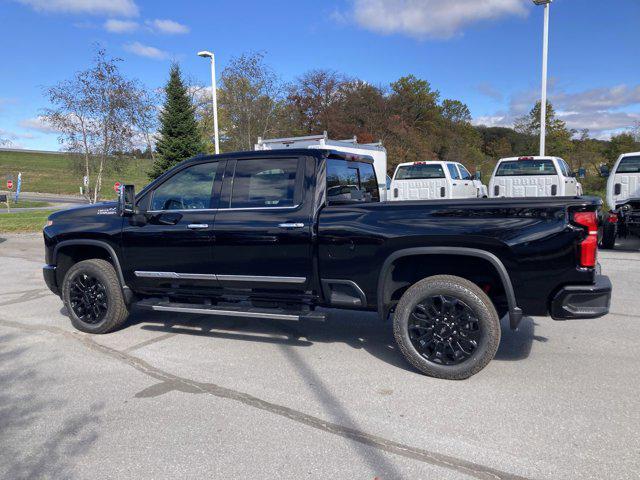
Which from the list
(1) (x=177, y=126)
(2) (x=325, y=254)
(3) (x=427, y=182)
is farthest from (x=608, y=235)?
(1) (x=177, y=126)

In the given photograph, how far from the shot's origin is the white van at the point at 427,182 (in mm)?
14875

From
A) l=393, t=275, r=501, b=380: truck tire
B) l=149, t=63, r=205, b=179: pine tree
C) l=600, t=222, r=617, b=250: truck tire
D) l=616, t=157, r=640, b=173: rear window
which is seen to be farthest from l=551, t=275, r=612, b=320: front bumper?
l=149, t=63, r=205, b=179: pine tree

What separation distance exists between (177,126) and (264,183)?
25.8 meters

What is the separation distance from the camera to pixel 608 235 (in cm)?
1089

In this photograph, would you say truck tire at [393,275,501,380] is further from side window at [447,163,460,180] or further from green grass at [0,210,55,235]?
green grass at [0,210,55,235]

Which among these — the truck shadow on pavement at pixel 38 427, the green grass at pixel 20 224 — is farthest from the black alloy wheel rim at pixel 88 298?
the green grass at pixel 20 224

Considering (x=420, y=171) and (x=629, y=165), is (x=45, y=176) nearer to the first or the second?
(x=420, y=171)

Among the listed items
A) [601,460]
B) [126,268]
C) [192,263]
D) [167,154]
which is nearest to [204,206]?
[192,263]

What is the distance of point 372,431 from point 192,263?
2.56 metres

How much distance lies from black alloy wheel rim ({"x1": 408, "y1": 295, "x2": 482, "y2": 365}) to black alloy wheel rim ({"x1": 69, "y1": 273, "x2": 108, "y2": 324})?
3.40 meters

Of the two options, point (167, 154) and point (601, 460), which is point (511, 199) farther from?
point (167, 154)

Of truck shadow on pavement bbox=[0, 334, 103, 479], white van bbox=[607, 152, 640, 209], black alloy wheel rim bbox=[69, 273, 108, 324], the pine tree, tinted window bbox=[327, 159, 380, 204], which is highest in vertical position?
the pine tree

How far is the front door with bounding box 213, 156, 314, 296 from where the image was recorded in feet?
15.0

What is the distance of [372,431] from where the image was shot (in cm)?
331
